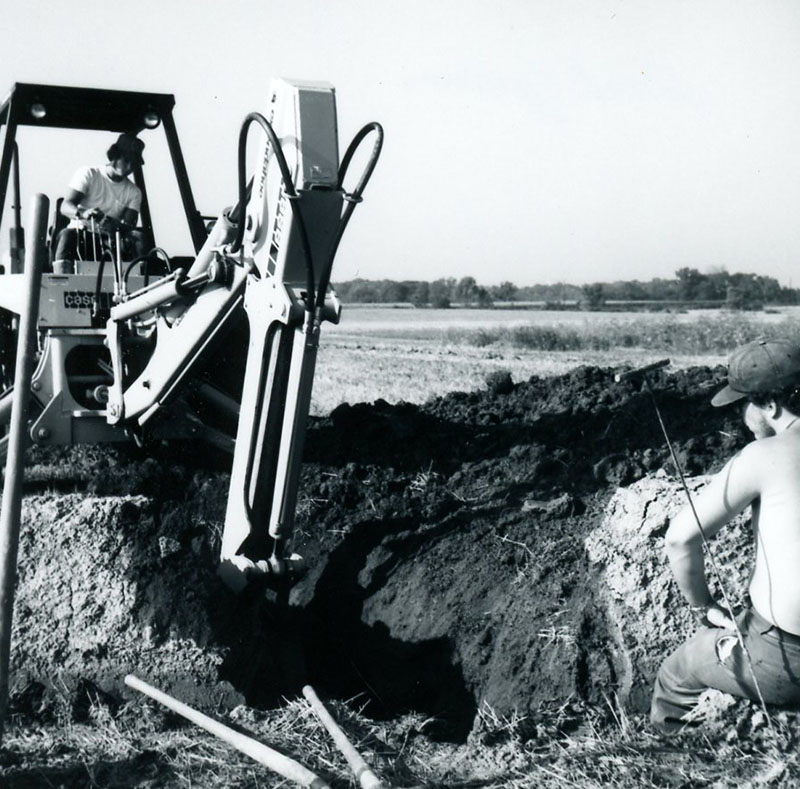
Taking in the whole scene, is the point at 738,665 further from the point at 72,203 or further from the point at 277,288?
the point at 72,203

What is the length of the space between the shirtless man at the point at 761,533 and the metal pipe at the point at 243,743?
4.91 feet

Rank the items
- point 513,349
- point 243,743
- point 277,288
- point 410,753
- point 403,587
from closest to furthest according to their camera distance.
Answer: point 243,743 < point 410,753 < point 277,288 < point 403,587 < point 513,349

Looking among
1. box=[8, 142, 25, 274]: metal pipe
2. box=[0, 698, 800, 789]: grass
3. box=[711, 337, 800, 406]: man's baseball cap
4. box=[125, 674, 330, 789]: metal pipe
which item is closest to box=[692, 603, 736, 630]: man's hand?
box=[0, 698, 800, 789]: grass

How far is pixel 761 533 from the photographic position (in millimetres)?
3635

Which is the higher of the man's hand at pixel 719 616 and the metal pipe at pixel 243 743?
the man's hand at pixel 719 616

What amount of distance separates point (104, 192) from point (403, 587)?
3421 mm

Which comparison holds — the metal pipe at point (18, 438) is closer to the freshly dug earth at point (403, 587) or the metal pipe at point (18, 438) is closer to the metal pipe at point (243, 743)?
the metal pipe at point (243, 743)

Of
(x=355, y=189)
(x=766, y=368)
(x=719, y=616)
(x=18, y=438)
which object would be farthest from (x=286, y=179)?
(x=719, y=616)

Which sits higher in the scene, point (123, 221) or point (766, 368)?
point (123, 221)

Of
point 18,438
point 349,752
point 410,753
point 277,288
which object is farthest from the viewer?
point 277,288

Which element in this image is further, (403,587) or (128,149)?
(128,149)

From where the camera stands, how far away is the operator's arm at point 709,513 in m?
3.60

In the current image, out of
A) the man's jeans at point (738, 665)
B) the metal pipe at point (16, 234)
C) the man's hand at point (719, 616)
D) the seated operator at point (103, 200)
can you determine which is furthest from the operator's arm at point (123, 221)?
the man's hand at point (719, 616)

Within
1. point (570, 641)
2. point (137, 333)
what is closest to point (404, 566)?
point (570, 641)
